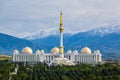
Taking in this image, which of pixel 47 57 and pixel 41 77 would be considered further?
pixel 47 57

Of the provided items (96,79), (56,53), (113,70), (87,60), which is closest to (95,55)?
(87,60)

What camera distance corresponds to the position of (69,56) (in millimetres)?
91312

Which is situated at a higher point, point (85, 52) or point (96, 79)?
point (85, 52)

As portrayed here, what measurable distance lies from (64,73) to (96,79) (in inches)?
315

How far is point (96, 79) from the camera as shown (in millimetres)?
47750

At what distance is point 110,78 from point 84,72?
28.4ft

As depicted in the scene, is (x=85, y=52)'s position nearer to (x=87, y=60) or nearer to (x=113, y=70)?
(x=87, y=60)

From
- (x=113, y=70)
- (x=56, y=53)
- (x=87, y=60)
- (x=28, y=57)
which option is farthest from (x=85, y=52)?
(x=113, y=70)

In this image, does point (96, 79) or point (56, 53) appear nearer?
point (96, 79)

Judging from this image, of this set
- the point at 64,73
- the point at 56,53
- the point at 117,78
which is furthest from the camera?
the point at 56,53

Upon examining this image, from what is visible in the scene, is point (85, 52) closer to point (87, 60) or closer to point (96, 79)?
point (87, 60)

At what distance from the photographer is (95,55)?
91.4 m

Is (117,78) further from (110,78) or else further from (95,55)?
(95,55)

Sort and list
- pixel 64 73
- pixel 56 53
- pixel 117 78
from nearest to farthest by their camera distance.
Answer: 1. pixel 117 78
2. pixel 64 73
3. pixel 56 53
